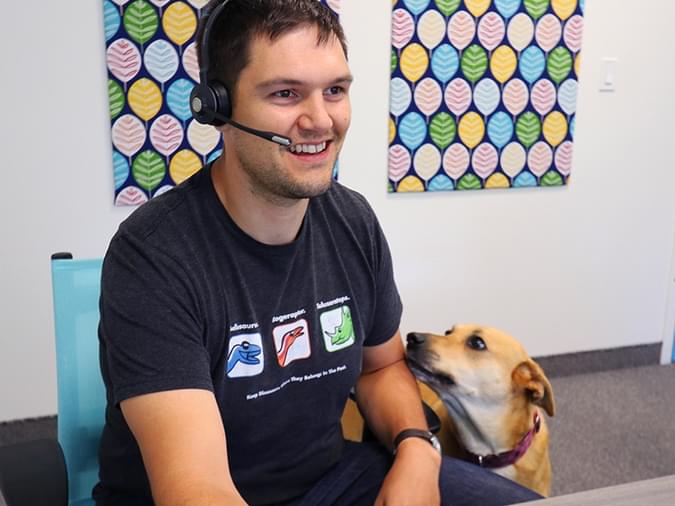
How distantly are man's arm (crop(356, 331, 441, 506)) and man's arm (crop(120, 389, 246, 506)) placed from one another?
321 mm

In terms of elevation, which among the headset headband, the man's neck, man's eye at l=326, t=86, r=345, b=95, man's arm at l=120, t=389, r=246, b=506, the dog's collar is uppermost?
the headset headband

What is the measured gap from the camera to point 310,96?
3.44ft

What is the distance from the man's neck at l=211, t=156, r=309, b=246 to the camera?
108 cm

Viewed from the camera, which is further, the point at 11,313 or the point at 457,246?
the point at 457,246

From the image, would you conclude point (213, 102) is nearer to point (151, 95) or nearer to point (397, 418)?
point (397, 418)

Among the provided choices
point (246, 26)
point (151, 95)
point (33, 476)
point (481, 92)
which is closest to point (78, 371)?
point (33, 476)

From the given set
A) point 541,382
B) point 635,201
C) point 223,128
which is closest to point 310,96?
point 223,128

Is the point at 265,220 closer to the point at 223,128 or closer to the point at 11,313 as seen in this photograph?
the point at 223,128

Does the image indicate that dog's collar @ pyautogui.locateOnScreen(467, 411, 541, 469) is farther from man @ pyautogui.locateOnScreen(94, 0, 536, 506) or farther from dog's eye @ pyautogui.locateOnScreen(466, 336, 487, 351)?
man @ pyautogui.locateOnScreen(94, 0, 536, 506)

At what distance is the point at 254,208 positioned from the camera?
1080mm

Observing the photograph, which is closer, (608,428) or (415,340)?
(415,340)

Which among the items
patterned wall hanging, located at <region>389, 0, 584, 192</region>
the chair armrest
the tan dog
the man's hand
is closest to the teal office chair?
the chair armrest

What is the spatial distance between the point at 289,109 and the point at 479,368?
914 mm

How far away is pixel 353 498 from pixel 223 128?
0.66 meters
